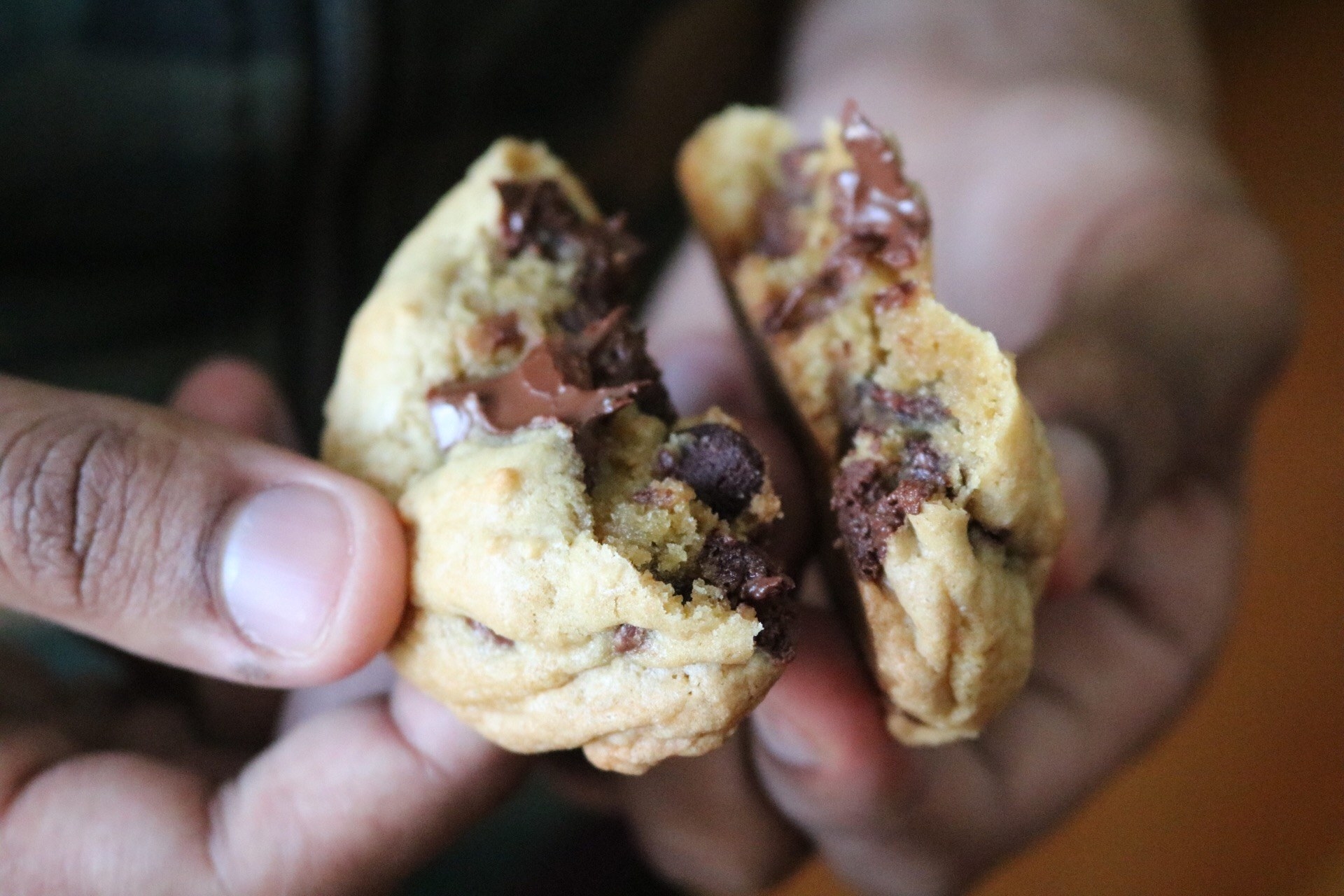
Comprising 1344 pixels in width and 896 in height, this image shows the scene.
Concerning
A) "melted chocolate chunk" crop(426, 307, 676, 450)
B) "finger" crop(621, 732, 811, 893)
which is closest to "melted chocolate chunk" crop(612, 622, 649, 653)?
"melted chocolate chunk" crop(426, 307, 676, 450)

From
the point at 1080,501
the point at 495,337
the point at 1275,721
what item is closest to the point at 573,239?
the point at 495,337

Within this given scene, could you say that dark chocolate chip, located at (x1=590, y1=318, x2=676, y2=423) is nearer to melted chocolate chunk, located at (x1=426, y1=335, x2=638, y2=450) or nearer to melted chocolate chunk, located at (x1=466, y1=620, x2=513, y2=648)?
melted chocolate chunk, located at (x1=426, y1=335, x2=638, y2=450)

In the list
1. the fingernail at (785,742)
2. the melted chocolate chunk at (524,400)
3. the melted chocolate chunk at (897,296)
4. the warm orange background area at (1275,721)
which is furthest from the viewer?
the warm orange background area at (1275,721)

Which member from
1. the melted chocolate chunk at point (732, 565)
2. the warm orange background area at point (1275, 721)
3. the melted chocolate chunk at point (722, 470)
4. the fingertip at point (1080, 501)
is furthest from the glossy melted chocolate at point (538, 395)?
the warm orange background area at point (1275, 721)

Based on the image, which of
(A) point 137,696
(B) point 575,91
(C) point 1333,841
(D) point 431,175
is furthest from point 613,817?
(C) point 1333,841

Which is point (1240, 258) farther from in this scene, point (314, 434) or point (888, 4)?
point (314, 434)

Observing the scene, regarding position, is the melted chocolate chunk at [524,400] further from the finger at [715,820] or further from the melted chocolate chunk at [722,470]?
the finger at [715,820]

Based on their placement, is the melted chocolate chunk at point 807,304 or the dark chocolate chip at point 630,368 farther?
the melted chocolate chunk at point 807,304
